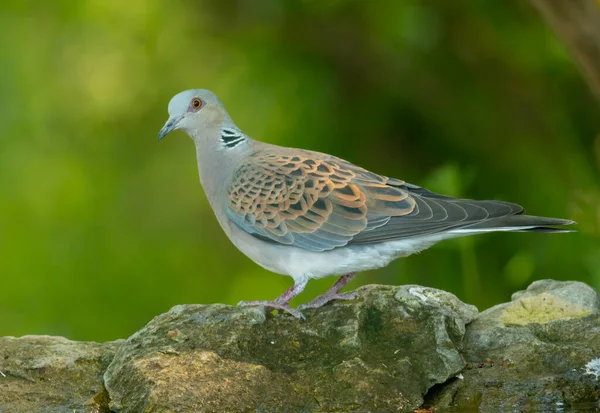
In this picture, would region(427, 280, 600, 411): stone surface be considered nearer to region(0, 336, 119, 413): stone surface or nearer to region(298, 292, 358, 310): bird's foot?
region(298, 292, 358, 310): bird's foot

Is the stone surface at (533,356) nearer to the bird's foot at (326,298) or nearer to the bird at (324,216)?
the bird at (324,216)

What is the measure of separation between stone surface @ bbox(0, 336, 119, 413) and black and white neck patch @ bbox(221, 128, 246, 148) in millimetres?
1078

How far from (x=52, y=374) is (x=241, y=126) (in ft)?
8.47

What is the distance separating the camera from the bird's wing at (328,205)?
372cm

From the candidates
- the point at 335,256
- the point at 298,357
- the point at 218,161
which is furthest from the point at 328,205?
the point at 298,357

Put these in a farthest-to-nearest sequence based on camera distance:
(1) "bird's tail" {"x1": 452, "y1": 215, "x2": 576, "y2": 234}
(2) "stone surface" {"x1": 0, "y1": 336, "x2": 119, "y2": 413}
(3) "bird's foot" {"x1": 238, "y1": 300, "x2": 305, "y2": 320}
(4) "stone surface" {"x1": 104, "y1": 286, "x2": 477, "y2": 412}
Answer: (3) "bird's foot" {"x1": 238, "y1": 300, "x2": 305, "y2": 320} < (1) "bird's tail" {"x1": 452, "y1": 215, "x2": 576, "y2": 234} < (2) "stone surface" {"x1": 0, "y1": 336, "x2": 119, "y2": 413} < (4) "stone surface" {"x1": 104, "y1": 286, "x2": 477, "y2": 412}

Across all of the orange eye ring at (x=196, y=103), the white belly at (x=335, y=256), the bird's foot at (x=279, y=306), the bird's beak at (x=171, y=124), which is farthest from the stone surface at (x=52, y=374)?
the orange eye ring at (x=196, y=103)

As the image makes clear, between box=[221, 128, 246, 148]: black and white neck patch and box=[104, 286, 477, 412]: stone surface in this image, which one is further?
box=[221, 128, 246, 148]: black and white neck patch

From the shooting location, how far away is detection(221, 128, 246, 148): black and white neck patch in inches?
166

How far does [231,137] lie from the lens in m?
4.26

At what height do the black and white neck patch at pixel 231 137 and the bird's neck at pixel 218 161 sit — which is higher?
the black and white neck patch at pixel 231 137

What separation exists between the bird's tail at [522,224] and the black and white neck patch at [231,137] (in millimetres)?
1185

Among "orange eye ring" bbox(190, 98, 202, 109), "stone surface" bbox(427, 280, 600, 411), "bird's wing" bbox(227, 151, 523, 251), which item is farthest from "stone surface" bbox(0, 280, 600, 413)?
"orange eye ring" bbox(190, 98, 202, 109)

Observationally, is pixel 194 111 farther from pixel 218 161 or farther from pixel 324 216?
pixel 324 216
